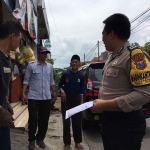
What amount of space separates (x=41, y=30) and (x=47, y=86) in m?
12.9

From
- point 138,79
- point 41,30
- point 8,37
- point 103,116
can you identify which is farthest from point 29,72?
point 41,30

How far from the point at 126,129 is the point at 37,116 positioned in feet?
9.54

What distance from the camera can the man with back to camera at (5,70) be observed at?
7.17 feet

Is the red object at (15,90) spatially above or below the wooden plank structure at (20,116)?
above

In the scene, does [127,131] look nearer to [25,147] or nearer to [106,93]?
[106,93]

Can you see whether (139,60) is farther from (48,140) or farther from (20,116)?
(20,116)

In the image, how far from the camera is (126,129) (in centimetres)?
187

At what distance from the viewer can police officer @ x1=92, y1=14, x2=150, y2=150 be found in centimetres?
175

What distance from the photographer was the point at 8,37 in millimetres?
2322

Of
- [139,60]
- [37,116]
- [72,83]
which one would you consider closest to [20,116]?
[37,116]

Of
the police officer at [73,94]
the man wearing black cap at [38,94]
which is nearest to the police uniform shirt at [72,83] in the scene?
the police officer at [73,94]

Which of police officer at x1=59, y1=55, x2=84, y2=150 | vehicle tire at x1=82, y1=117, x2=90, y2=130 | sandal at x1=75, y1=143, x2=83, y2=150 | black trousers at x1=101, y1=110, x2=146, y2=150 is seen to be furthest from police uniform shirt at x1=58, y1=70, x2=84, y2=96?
black trousers at x1=101, y1=110, x2=146, y2=150

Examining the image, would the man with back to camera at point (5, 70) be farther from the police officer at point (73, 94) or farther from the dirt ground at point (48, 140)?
the police officer at point (73, 94)

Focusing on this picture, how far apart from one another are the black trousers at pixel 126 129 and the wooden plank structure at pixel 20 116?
11.4ft
